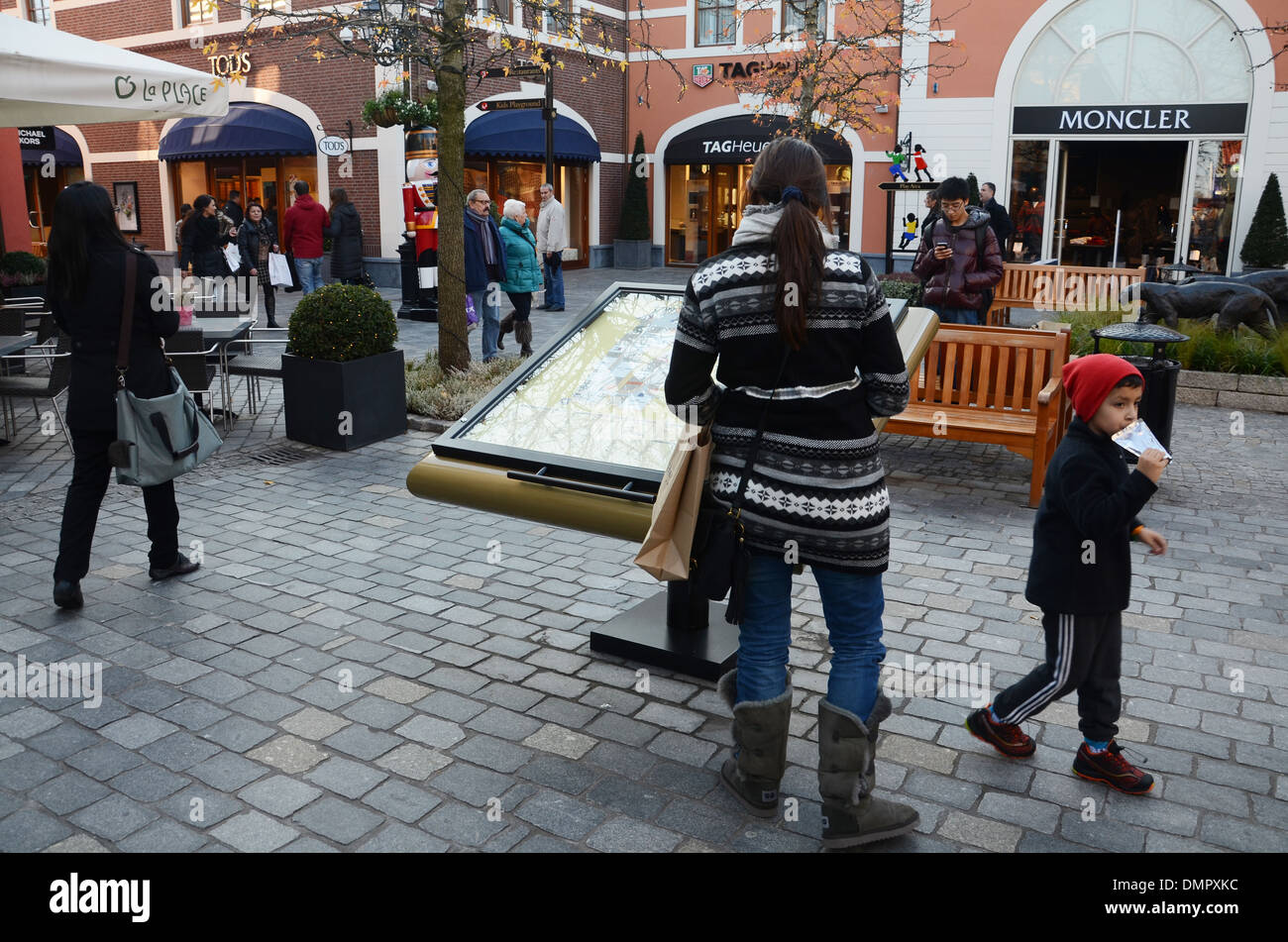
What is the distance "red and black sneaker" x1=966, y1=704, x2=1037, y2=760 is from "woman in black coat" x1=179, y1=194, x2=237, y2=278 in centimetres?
1195

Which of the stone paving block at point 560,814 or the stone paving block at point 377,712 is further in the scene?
the stone paving block at point 377,712

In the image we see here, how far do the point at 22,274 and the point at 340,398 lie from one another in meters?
7.05

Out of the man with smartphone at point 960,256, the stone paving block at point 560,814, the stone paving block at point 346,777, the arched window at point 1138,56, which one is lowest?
the stone paving block at point 560,814

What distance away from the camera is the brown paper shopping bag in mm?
3061

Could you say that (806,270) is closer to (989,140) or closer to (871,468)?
(871,468)

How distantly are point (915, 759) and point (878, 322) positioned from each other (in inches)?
62.5

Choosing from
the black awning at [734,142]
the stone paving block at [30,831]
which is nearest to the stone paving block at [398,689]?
the stone paving block at [30,831]

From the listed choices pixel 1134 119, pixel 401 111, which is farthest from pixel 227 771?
pixel 1134 119

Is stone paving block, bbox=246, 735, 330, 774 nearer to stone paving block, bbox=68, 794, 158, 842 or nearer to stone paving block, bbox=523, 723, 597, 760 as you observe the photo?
stone paving block, bbox=68, 794, 158, 842

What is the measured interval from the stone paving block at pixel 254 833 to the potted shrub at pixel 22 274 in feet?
36.1

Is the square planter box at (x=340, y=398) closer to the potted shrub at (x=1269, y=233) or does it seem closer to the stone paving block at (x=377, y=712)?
the stone paving block at (x=377, y=712)

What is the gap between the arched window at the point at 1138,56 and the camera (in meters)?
18.9

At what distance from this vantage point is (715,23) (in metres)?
24.5

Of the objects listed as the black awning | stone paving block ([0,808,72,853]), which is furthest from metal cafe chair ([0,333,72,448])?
the black awning
